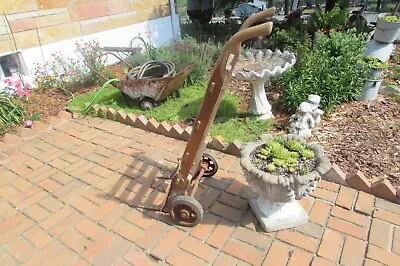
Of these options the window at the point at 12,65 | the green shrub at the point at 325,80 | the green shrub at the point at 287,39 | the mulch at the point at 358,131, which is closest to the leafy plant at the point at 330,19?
the green shrub at the point at 287,39

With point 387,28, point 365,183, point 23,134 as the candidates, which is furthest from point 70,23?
point 387,28

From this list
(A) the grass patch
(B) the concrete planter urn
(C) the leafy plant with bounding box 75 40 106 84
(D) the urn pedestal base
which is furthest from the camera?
(C) the leafy plant with bounding box 75 40 106 84

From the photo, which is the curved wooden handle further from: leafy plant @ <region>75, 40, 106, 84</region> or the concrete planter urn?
leafy plant @ <region>75, 40, 106, 84</region>

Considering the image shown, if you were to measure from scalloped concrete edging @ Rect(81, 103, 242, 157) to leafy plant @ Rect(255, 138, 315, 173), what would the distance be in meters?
0.97

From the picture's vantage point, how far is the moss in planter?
2018 mm

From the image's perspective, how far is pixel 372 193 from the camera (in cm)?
253

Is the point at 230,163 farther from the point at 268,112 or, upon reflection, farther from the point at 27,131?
the point at 27,131

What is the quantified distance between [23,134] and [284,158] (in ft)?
12.3

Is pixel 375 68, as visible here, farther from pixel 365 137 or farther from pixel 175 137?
pixel 175 137

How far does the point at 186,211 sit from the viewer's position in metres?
2.25

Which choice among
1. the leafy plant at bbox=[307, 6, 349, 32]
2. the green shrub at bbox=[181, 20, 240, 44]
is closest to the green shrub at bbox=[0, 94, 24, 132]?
the green shrub at bbox=[181, 20, 240, 44]

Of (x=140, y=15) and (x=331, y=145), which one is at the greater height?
(x=140, y=15)

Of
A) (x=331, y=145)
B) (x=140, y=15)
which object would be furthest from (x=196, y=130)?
(x=140, y=15)

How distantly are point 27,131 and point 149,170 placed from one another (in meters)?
2.28
